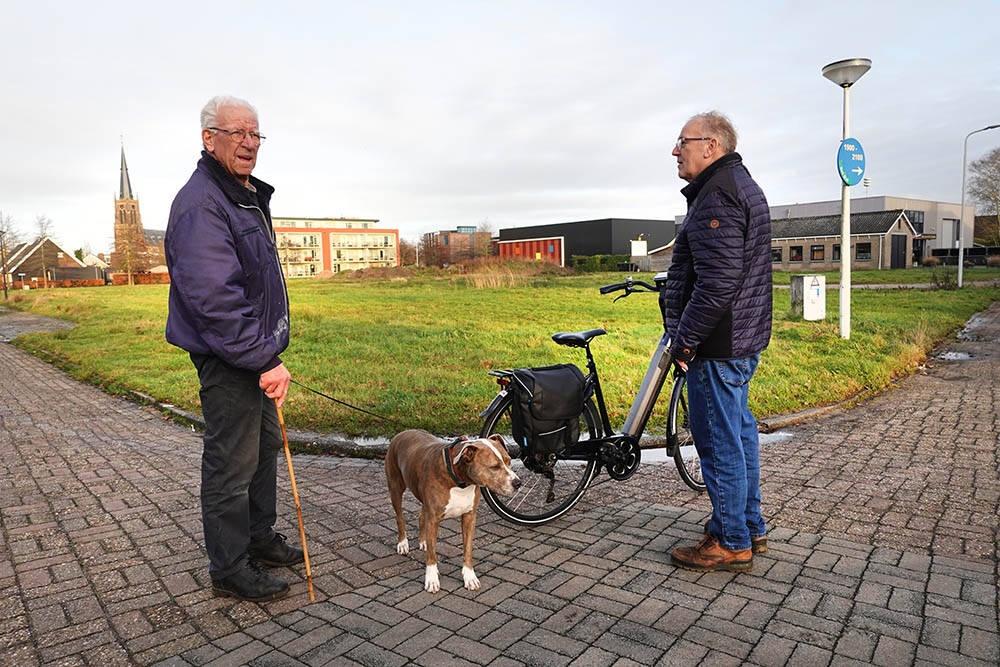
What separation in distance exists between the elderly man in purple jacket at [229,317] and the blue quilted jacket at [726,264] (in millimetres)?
2185

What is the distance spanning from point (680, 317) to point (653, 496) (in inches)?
68.1

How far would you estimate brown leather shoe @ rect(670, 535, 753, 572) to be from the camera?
3.65 meters

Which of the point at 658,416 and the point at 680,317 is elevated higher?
the point at 680,317

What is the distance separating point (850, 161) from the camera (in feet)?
38.5

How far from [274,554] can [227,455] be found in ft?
2.63

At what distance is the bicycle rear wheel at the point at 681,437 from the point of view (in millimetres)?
4871

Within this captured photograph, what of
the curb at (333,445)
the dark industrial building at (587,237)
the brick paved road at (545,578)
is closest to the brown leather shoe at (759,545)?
the brick paved road at (545,578)

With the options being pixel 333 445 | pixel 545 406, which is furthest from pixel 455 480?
pixel 333 445

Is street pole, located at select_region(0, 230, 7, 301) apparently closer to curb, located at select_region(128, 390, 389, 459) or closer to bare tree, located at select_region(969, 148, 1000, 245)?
curb, located at select_region(128, 390, 389, 459)

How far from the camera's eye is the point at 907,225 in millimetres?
62562

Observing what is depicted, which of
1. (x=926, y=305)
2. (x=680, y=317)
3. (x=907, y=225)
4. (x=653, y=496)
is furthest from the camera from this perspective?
(x=907, y=225)

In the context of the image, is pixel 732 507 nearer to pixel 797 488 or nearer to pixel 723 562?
pixel 723 562

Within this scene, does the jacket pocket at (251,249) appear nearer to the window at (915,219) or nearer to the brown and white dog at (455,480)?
the brown and white dog at (455,480)

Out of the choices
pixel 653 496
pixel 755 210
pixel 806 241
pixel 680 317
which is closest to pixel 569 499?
pixel 653 496
